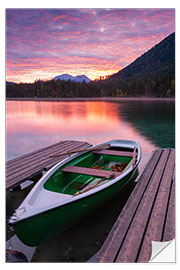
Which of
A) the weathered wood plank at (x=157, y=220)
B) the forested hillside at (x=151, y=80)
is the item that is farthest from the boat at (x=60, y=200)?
the forested hillside at (x=151, y=80)

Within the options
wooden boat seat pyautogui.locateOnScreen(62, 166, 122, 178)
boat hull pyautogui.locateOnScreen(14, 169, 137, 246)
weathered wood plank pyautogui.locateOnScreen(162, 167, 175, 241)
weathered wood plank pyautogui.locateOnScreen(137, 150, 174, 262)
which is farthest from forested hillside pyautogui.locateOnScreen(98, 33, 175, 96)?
boat hull pyautogui.locateOnScreen(14, 169, 137, 246)

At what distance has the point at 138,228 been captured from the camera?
2537 mm

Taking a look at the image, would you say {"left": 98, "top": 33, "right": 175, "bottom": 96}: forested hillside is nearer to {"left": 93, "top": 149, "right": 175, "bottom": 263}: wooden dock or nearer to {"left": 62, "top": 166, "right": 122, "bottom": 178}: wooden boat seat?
{"left": 93, "top": 149, "right": 175, "bottom": 263}: wooden dock

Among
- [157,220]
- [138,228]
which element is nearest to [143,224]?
[138,228]

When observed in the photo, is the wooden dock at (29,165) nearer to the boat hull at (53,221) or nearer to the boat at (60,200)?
the boat at (60,200)

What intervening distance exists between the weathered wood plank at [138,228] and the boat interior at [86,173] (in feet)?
2.26

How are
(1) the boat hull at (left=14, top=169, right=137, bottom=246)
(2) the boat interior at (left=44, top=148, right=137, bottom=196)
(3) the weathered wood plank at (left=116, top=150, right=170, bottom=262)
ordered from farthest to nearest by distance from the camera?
(2) the boat interior at (left=44, top=148, right=137, bottom=196)
(1) the boat hull at (left=14, top=169, right=137, bottom=246)
(3) the weathered wood plank at (left=116, top=150, right=170, bottom=262)

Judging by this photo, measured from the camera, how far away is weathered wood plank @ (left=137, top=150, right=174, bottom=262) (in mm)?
2160

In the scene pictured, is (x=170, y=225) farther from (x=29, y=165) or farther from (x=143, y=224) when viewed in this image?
(x=29, y=165)

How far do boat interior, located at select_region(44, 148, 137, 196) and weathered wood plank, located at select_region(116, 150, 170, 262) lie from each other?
27.1 inches

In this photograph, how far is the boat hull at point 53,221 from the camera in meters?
2.36

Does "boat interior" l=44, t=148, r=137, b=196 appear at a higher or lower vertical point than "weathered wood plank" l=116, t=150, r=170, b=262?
higher
